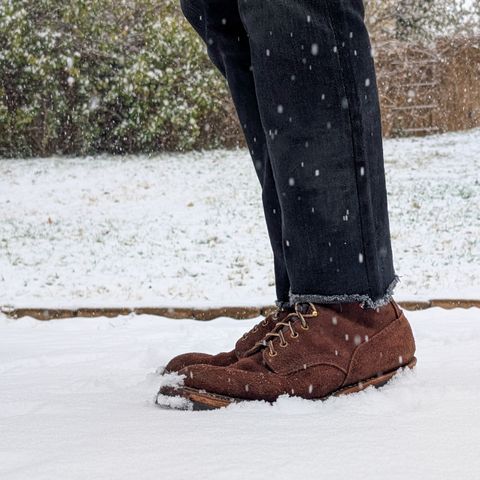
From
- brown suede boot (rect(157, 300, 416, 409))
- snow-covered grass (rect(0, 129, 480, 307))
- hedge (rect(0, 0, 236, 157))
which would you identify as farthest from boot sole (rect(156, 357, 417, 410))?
hedge (rect(0, 0, 236, 157))

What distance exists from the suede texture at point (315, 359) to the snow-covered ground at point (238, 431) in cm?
3

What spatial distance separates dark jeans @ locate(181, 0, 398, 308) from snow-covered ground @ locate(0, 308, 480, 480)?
191 mm

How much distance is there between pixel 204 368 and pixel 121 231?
11.9 ft

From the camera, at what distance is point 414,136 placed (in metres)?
9.53

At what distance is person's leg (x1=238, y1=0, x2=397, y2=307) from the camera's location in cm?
111

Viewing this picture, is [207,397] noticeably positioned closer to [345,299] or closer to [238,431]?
[238,431]

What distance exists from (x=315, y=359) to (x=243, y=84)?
509mm

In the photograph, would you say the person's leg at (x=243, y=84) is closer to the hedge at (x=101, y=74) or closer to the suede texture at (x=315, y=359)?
the suede texture at (x=315, y=359)

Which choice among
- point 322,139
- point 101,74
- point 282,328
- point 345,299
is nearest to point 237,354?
point 282,328

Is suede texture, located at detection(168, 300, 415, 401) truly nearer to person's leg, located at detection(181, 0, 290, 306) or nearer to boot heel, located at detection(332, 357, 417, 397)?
boot heel, located at detection(332, 357, 417, 397)

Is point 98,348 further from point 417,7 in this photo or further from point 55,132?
point 417,7

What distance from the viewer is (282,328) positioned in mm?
1197

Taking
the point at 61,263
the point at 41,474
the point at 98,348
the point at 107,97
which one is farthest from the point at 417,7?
the point at 41,474

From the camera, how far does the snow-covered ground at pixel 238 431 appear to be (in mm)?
848
